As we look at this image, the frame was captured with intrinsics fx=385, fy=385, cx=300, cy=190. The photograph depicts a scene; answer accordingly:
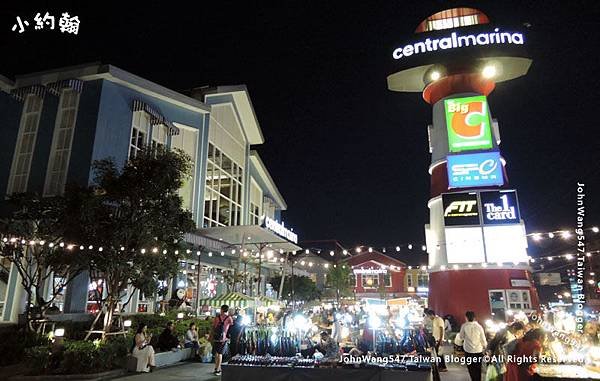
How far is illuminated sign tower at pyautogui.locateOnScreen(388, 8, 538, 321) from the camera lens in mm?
17547

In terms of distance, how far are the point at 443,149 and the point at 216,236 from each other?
41.9 feet

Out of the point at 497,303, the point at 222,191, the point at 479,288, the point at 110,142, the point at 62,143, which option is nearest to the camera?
the point at 62,143

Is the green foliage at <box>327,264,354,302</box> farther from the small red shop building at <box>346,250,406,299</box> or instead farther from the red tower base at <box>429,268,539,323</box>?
the red tower base at <box>429,268,539,323</box>

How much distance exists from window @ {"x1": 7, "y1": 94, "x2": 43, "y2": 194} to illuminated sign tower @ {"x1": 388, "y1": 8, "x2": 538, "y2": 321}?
18409mm

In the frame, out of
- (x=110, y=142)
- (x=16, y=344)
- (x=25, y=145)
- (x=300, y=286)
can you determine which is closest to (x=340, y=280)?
(x=300, y=286)

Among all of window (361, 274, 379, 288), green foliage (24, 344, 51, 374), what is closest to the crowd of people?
green foliage (24, 344, 51, 374)

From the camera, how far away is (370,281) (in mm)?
→ 48969

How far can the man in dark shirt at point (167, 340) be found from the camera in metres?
12.0

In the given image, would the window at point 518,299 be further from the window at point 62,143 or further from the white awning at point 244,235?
the window at point 62,143

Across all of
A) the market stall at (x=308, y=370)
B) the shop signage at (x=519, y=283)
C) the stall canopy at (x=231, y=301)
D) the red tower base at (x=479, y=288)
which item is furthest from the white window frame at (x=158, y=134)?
the shop signage at (x=519, y=283)

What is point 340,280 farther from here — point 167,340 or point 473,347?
point 473,347

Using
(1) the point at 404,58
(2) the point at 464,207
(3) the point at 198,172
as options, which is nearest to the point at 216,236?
(3) the point at 198,172

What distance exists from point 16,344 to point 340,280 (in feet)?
117

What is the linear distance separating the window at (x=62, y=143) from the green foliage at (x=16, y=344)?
19.5 ft
